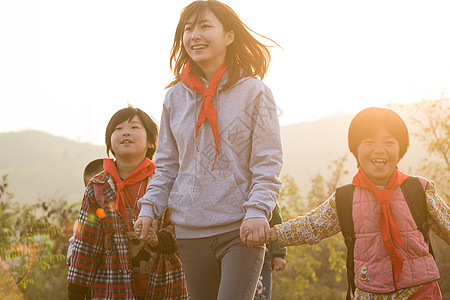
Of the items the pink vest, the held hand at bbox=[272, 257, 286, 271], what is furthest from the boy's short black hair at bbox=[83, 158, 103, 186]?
the pink vest

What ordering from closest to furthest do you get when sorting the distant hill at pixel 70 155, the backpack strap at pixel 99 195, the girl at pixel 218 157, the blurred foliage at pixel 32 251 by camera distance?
1. the girl at pixel 218 157
2. the backpack strap at pixel 99 195
3. the blurred foliage at pixel 32 251
4. the distant hill at pixel 70 155

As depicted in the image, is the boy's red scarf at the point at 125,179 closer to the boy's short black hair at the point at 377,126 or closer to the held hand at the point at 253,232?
the held hand at the point at 253,232

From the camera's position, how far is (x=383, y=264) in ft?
9.00

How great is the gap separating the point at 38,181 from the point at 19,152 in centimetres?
603

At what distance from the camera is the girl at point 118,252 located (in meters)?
3.51

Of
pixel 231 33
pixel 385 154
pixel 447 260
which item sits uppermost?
pixel 231 33

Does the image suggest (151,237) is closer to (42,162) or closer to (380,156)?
(380,156)

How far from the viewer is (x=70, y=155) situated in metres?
39.2

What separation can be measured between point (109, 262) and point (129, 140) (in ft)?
3.11

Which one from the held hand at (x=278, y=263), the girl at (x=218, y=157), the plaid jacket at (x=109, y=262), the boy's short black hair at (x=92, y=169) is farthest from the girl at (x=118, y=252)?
the boy's short black hair at (x=92, y=169)

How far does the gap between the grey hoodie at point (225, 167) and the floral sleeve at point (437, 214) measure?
884 millimetres

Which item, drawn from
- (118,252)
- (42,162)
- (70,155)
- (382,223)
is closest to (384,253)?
(382,223)

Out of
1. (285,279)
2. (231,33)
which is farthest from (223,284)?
(285,279)

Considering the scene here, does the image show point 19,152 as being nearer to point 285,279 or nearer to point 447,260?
point 285,279
